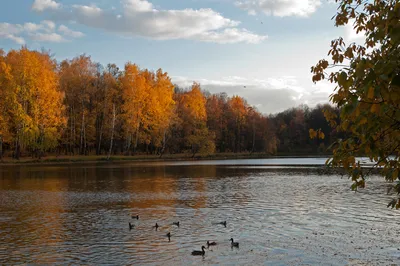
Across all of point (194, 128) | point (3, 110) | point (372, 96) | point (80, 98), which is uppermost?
point (80, 98)

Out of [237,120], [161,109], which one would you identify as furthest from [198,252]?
[237,120]

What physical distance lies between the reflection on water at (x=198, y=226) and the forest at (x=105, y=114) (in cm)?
3271

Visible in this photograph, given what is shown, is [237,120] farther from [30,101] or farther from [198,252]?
[198,252]

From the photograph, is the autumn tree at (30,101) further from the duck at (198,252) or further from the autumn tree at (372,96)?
the autumn tree at (372,96)

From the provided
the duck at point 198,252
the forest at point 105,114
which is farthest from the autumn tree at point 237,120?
the duck at point 198,252

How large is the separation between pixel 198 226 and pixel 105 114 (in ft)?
186

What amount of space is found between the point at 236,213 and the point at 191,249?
20.8 ft

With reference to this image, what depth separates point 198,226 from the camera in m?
15.8

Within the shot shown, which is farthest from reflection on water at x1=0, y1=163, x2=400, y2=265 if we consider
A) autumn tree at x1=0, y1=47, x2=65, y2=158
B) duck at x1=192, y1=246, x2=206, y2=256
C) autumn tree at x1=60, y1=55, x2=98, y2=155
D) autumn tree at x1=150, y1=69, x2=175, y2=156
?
autumn tree at x1=150, y1=69, x2=175, y2=156

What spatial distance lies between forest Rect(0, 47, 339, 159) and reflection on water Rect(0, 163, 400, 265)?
3271 centimetres

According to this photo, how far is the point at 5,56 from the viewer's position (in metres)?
62.3

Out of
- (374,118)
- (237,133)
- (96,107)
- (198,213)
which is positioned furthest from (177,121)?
(374,118)

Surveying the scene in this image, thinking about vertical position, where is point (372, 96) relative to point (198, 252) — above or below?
above

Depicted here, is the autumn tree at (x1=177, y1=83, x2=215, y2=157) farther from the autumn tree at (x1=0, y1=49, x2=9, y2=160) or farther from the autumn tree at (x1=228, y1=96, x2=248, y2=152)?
the autumn tree at (x1=0, y1=49, x2=9, y2=160)
